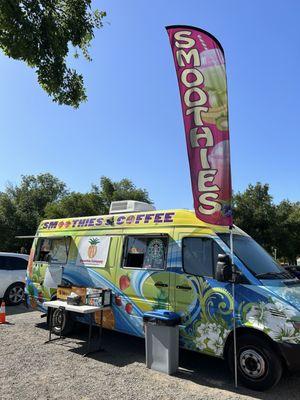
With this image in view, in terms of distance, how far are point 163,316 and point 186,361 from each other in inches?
51.8

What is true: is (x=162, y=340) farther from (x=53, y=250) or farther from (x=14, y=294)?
(x=14, y=294)

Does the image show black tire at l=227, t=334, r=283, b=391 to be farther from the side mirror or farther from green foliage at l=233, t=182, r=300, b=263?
green foliage at l=233, t=182, r=300, b=263

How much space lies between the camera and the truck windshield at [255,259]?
20.0ft

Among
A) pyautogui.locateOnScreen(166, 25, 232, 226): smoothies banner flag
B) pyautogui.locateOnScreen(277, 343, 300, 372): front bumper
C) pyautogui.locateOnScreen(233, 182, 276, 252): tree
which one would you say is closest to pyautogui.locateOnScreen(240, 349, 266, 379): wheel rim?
pyautogui.locateOnScreen(277, 343, 300, 372): front bumper

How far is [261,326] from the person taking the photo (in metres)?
5.49

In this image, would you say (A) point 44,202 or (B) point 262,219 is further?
(A) point 44,202

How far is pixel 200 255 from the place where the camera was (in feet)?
21.7

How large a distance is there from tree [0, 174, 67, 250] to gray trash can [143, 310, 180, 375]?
115 ft

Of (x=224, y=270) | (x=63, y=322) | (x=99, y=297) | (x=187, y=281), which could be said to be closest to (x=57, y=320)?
(x=63, y=322)

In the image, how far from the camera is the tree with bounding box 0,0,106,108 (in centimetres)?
560

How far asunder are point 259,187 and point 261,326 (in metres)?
24.8

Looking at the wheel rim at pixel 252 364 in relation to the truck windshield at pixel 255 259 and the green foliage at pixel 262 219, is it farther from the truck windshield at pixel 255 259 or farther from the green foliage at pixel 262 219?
the green foliage at pixel 262 219

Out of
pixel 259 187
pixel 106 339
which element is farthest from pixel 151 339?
pixel 259 187

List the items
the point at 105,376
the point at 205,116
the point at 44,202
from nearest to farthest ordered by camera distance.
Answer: the point at 105,376 < the point at 205,116 < the point at 44,202
